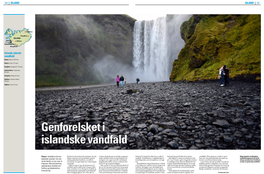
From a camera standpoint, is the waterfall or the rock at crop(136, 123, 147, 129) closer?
the rock at crop(136, 123, 147, 129)

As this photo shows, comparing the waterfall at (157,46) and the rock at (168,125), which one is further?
the waterfall at (157,46)

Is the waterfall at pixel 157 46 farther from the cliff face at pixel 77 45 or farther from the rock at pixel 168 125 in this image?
the rock at pixel 168 125

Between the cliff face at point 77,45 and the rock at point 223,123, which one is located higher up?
the cliff face at point 77,45

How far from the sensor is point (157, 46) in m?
37.9

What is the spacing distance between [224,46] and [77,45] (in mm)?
35782

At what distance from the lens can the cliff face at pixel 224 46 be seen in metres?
11.1

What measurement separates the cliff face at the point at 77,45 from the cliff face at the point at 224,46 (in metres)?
27.8

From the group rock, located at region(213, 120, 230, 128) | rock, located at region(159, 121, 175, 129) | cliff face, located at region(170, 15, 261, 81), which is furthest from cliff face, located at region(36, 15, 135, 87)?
rock, located at region(213, 120, 230, 128)

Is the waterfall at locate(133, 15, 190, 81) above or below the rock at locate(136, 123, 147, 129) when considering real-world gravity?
above

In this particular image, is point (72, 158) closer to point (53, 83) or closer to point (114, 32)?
point (53, 83)

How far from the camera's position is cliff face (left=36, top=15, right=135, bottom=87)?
30734 mm

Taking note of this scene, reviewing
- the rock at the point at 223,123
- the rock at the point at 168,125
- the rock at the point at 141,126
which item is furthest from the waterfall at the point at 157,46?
the rock at the point at 141,126

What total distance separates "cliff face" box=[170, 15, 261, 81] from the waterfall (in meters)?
14.4

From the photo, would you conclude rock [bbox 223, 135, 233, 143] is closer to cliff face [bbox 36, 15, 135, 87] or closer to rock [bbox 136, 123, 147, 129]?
rock [bbox 136, 123, 147, 129]
